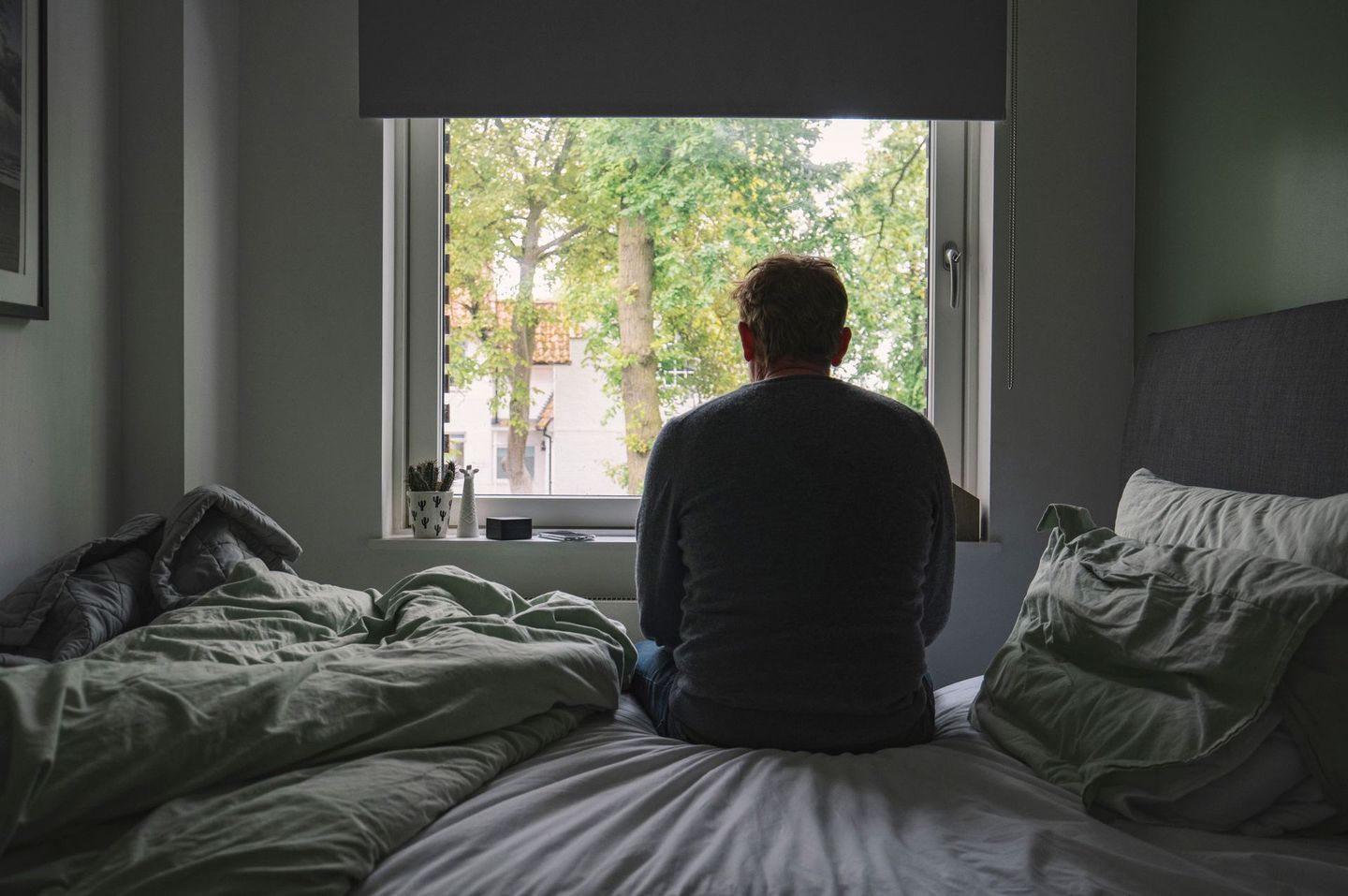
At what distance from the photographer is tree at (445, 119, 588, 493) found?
273cm

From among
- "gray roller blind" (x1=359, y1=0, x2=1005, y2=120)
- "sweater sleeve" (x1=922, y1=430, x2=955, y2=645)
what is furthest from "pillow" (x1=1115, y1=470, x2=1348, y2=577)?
"gray roller blind" (x1=359, y1=0, x2=1005, y2=120)

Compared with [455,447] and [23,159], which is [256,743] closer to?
[23,159]

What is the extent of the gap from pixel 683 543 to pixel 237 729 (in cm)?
68

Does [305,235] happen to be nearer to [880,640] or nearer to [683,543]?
[683,543]

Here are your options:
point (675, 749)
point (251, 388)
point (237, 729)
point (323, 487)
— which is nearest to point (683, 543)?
point (675, 749)

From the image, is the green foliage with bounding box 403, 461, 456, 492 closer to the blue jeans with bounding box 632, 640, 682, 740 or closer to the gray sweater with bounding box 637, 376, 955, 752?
the blue jeans with bounding box 632, 640, 682, 740

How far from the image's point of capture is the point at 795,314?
1.58 metres

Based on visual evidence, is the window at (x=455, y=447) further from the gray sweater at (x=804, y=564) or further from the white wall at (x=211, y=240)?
the gray sweater at (x=804, y=564)

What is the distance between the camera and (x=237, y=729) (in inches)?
44.0

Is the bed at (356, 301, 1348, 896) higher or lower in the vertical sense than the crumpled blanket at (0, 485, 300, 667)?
lower

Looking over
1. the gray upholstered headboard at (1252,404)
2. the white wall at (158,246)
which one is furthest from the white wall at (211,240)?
the gray upholstered headboard at (1252,404)

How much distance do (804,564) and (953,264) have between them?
157 cm

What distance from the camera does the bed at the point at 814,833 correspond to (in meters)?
0.98

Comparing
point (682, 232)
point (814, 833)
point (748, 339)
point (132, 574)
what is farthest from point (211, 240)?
point (814, 833)
